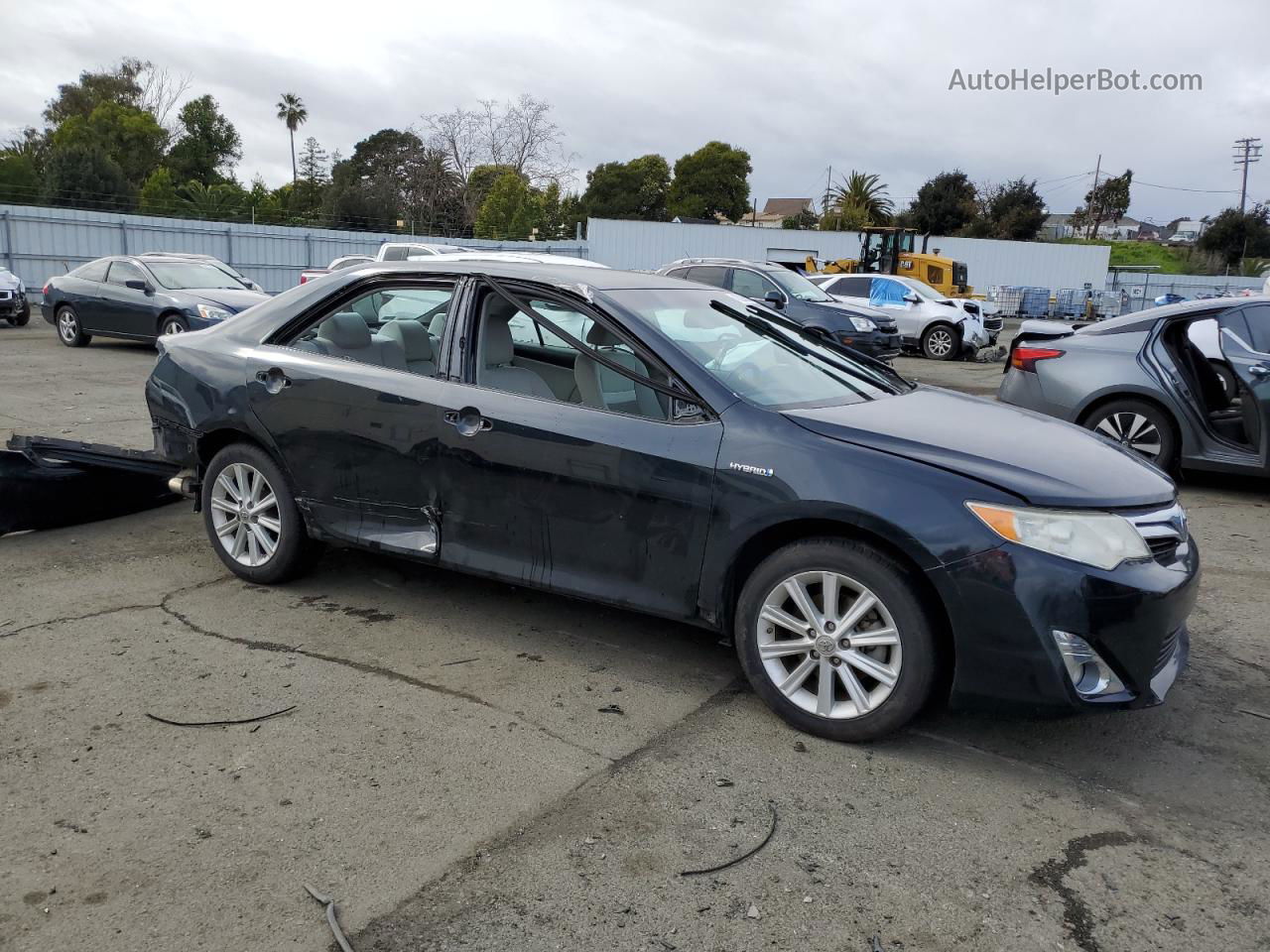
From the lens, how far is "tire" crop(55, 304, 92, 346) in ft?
53.0

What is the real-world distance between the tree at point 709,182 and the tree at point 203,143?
1059 inches

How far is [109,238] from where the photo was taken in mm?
25875

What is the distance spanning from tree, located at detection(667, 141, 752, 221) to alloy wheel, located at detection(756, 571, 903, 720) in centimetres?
6470

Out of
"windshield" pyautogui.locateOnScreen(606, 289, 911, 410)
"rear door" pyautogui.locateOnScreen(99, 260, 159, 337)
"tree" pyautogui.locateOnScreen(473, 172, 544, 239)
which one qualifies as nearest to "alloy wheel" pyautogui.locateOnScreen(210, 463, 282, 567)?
"windshield" pyautogui.locateOnScreen(606, 289, 911, 410)

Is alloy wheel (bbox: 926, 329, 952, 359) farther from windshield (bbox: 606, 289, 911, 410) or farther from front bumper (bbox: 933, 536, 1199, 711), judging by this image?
front bumper (bbox: 933, 536, 1199, 711)

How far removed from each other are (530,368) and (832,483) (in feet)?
5.24

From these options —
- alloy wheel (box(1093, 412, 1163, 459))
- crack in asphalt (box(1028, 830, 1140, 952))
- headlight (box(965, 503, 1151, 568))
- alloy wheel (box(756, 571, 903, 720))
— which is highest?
headlight (box(965, 503, 1151, 568))

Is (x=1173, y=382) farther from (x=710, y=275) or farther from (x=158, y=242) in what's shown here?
(x=158, y=242)

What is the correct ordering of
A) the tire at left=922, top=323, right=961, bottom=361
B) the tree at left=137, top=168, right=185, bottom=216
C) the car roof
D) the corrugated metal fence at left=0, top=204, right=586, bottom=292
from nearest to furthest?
the car roof → the tire at left=922, top=323, right=961, bottom=361 → the corrugated metal fence at left=0, top=204, right=586, bottom=292 → the tree at left=137, top=168, right=185, bottom=216

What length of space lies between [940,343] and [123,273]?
14.6m

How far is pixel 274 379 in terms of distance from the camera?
16.2 ft

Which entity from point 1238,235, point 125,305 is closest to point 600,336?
point 125,305

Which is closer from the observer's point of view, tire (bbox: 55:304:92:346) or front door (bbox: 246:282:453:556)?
front door (bbox: 246:282:453:556)

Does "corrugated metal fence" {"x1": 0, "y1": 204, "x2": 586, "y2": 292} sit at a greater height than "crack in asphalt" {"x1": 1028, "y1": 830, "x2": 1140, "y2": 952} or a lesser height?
greater
